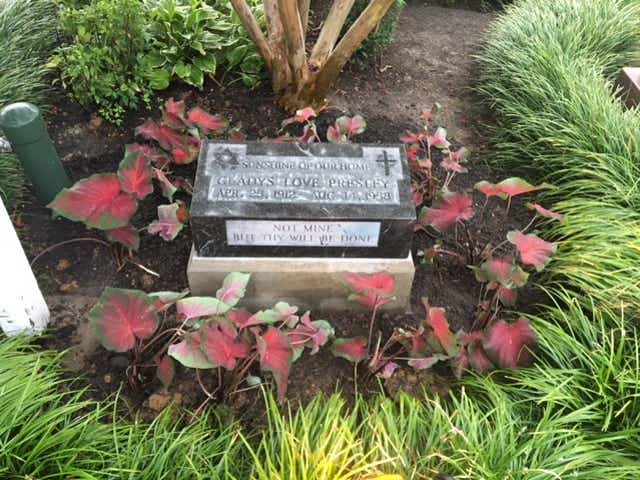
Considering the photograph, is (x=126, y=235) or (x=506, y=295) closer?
(x=506, y=295)

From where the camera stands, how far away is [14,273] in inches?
87.0

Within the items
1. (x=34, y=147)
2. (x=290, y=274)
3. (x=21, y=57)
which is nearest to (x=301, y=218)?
(x=290, y=274)

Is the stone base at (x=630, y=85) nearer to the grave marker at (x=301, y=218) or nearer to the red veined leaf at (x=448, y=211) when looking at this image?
the red veined leaf at (x=448, y=211)

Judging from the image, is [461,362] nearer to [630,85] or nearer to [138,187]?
[138,187]

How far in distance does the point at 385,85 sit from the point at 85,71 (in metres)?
2.04

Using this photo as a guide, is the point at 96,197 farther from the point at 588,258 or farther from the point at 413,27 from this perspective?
the point at 413,27

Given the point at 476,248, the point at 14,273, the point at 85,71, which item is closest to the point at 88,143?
the point at 85,71

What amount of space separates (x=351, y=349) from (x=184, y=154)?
144cm

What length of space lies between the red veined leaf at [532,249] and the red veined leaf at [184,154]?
5.56 ft

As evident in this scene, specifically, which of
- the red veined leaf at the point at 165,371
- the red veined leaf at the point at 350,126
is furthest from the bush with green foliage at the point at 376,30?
the red veined leaf at the point at 165,371

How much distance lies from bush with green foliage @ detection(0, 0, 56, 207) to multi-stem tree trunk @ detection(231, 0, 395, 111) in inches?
55.4

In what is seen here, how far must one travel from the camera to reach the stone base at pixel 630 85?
3934 mm

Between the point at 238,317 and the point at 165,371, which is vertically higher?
the point at 238,317

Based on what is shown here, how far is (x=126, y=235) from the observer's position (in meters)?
2.66
